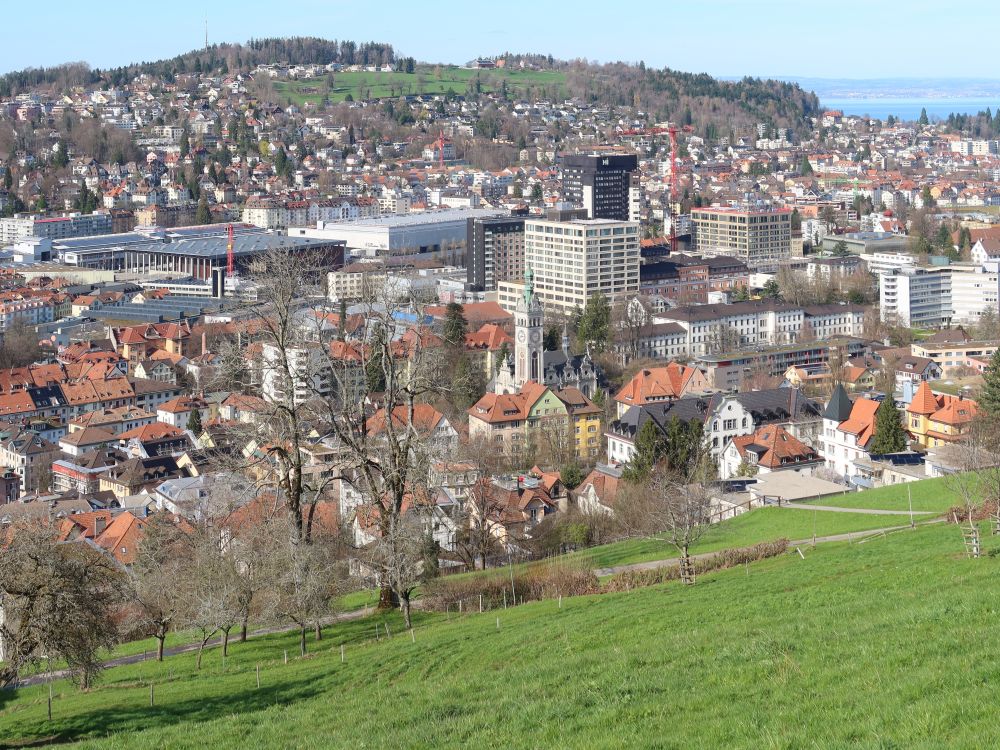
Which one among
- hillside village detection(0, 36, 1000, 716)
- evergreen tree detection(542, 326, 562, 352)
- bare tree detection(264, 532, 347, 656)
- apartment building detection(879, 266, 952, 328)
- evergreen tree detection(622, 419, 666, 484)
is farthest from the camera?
apartment building detection(879, 266, 952, 328)

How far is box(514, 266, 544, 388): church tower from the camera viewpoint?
139 ft

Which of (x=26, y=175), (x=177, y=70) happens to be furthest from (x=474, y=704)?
(x=177, y=70)

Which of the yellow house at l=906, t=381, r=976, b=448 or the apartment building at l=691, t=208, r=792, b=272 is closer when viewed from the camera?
the yellow house at l=906, t=381, r=976, b=448

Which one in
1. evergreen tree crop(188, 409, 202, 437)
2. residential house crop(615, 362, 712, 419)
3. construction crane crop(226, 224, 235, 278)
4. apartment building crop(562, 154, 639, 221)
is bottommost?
evergreen tree crop(188, 409, 202, 437)

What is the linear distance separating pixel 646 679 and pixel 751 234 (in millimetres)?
68171

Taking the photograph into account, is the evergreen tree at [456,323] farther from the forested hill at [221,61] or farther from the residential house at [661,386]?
the forested hill at [221,61]

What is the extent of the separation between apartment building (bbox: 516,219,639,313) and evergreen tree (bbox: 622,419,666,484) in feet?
87.1

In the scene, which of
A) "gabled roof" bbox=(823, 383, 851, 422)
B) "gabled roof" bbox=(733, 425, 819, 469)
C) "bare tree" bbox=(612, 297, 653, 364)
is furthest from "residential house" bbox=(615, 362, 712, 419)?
"bare tree" bbox=(612, 297, 653, 364)

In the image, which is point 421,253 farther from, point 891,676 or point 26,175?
point 891,676

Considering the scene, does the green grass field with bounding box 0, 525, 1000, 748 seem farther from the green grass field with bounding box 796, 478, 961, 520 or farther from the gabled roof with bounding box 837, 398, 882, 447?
the gabled roof with bounding box 837, 398, 882, 447

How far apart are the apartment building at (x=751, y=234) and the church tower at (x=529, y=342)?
33977 mm

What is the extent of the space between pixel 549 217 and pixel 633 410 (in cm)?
3278

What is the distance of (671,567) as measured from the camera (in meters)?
18.3

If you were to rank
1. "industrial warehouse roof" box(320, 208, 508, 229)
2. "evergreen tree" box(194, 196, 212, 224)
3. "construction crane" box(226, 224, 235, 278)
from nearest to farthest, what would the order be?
"construction crane" box(226, 224, 235, 278), "industrial warehouse roof" box(320, 208, 508, 229), "evergreen tree" box(194, 196, 212, 224)
